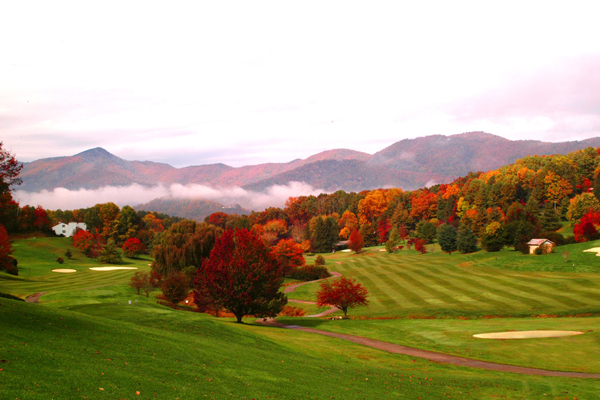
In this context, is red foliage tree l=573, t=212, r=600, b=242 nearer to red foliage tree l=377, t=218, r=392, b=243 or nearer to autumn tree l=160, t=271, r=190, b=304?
red foliage tree l=377, t=218, r=392, b=243

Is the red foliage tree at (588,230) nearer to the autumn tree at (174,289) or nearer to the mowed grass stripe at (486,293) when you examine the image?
the mowed grass stripe at (486,293)

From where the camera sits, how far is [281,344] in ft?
75.2

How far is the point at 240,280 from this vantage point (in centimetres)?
3406

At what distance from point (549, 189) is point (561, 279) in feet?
239

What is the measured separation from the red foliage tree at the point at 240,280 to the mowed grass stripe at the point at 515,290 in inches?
1022

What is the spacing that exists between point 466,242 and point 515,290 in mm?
39827

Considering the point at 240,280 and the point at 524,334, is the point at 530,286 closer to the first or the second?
the point at 524,334

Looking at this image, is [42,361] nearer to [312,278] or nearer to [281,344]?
[281,344]

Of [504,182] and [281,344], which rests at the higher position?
[504,182]

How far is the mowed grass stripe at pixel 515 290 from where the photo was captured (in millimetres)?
39750

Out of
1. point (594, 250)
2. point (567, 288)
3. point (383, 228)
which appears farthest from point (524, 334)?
point (383, 228)

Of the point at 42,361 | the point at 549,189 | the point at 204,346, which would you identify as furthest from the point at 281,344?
the point at 549,189

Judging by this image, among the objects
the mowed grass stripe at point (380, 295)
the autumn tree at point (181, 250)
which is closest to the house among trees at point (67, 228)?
the autumn tree at point (181, 250)

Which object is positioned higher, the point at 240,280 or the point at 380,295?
the point at 240,280
